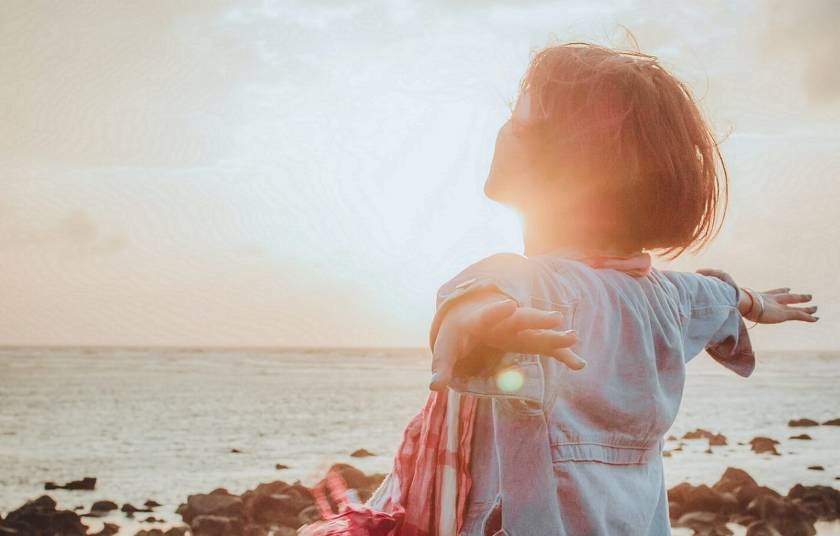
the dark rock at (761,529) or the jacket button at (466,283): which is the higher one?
the jacket button at (466,283)

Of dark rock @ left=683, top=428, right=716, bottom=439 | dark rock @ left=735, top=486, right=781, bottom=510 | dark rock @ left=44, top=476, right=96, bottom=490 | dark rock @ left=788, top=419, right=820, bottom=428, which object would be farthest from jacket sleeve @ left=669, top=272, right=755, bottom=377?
dark rock @ left=788, top=419, right=820, bottom=428

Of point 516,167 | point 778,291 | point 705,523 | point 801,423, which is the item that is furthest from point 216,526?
point 801,423

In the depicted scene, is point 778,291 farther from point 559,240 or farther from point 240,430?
point 240,430

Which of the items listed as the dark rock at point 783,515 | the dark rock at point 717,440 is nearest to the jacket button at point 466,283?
the dark rock at point 783,515

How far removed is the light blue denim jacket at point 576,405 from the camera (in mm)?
1244

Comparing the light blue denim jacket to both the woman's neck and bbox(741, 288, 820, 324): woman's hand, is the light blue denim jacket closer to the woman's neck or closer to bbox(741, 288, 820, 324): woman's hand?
the woman's neck

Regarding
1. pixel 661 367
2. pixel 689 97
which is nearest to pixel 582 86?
pixel 689 97

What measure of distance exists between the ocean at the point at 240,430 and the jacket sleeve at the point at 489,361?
6.76m

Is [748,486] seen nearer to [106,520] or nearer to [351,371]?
[106,520]

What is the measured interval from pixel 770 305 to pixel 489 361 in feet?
3.85

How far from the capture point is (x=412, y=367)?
1656 inches

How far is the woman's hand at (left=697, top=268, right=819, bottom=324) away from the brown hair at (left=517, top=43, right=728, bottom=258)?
43cm

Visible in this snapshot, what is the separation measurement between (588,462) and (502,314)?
49 cm

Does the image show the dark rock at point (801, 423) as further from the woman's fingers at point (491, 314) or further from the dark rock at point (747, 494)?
the woman's fingers at point (491, 314)
